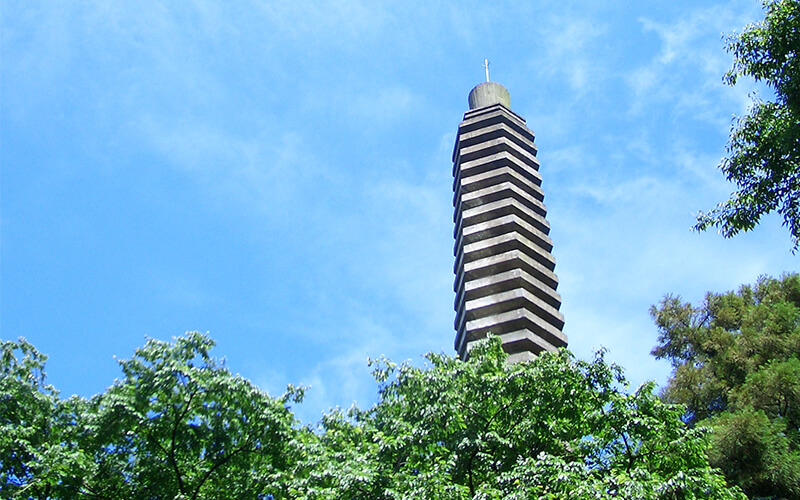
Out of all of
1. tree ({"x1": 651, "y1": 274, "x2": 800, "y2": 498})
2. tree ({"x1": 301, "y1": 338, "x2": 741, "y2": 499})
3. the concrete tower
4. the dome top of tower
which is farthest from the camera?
the dome top of tower

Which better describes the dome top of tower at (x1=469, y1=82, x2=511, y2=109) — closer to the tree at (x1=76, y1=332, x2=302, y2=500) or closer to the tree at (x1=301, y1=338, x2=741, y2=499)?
the tree at (x1=301, y1=338, x2=741, y2=499)

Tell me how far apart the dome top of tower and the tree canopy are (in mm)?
19437

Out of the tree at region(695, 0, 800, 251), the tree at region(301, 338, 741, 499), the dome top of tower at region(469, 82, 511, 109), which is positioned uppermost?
the dome top of tower at region(469, 82, 511, 109)

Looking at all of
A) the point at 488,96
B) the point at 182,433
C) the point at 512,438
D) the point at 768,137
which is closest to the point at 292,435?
the point at 182,433

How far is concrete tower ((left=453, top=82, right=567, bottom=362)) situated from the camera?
29.2 metres

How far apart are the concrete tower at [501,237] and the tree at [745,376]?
568 centimetres

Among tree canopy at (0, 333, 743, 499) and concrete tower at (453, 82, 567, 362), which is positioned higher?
concrete tower at (453, 82, 567, 362)

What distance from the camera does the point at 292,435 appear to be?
1973 centimetres

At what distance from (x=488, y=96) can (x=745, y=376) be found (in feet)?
48.4

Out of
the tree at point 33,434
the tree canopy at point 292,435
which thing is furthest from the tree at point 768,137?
the tree at point 33,434

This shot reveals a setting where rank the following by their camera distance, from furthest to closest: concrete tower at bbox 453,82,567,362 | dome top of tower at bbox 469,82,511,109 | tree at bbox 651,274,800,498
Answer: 1. dome top of tower at bbox 469,82,511,109
2. concrete tower at bbox 453,82,567,362
3. tree at bbox 651,274,800,498

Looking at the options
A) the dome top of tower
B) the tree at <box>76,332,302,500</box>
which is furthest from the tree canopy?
the dome top of tower

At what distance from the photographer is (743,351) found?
31531mm

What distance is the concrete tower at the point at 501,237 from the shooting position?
2923 cm
